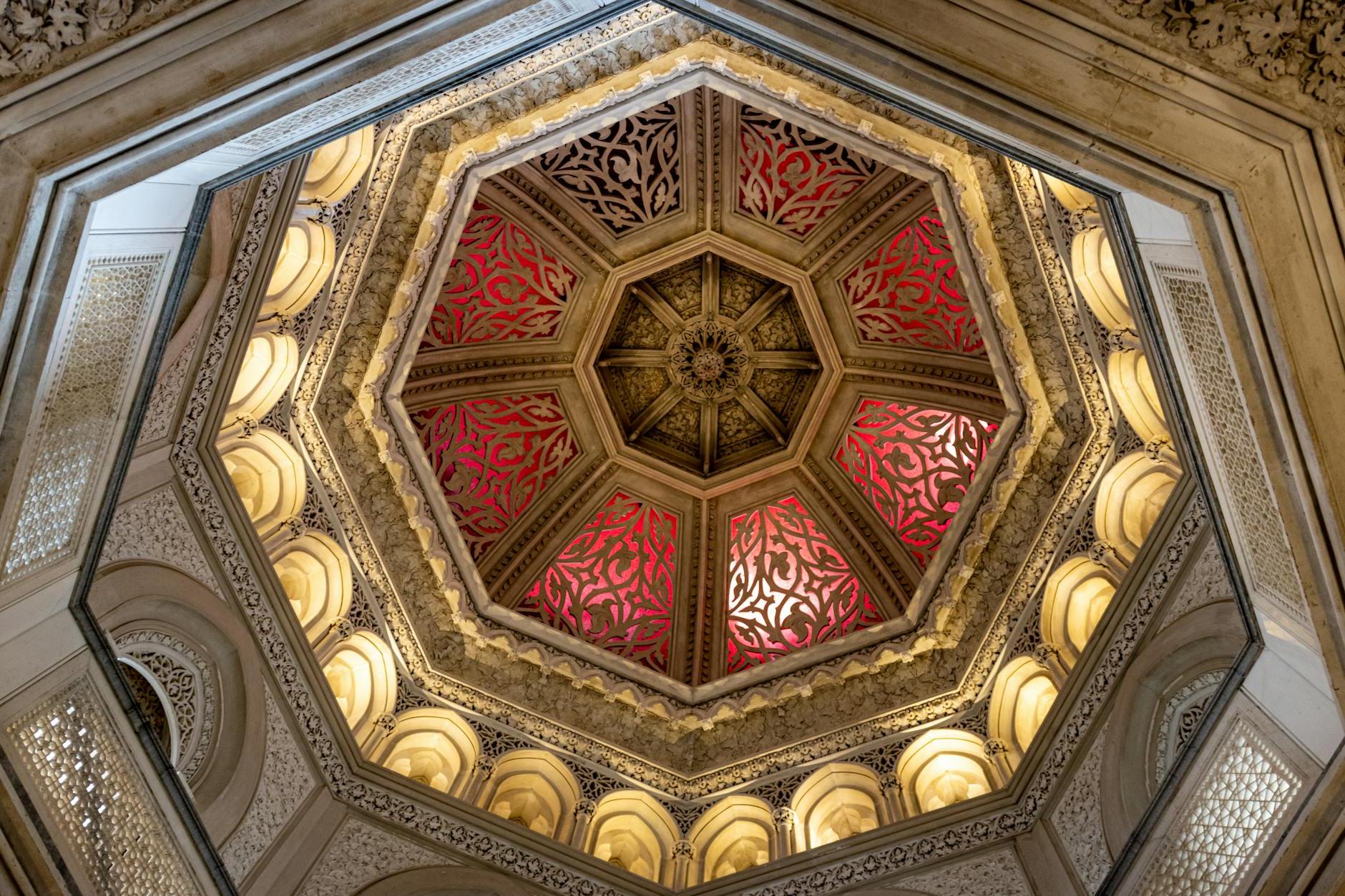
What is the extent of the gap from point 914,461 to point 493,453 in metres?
2.94

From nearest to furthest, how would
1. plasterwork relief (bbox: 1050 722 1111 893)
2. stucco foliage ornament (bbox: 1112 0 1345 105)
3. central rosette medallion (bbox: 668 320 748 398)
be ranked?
1. stucco foliage ornament (bbox: 1112 0 1345 105)
2. plasterwork relief (bbox: 1050 722 1111 893)
3. central rosette medallion (bbox: 668 320 748 398)

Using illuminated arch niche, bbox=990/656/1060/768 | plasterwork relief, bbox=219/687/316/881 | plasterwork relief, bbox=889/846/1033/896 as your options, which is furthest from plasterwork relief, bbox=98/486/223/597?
illuminated arch niche, bbox=990/656/1060/768

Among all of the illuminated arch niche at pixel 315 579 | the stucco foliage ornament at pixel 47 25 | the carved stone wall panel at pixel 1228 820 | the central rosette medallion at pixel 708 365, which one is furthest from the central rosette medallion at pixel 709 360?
the stucco foliage ornament at pixel 47 25

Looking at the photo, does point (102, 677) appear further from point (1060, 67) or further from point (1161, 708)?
point (1161, 708)

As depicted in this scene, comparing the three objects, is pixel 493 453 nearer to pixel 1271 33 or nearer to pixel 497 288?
pixel 497 288

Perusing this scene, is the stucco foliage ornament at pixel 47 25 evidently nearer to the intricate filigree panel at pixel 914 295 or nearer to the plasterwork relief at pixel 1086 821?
the plasterwork relief at pixel 1086 821

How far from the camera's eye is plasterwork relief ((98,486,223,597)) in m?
4.21

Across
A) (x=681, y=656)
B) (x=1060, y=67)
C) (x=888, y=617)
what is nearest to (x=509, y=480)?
(x=681, y=656)

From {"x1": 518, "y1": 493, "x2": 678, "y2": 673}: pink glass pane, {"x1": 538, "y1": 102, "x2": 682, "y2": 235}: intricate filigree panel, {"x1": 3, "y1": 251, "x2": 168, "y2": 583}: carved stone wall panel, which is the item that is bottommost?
{"x1": 3, "y1": 251, "x2": 168, "y2": 583}: carved stone wall panel

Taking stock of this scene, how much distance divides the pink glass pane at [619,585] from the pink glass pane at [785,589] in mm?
466

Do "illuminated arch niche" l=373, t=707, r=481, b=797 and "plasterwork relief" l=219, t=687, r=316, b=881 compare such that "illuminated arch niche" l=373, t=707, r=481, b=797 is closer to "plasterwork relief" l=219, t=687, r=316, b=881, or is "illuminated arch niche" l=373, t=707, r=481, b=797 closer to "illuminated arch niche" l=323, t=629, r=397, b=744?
"illuminated arch niche" l=323, t=629, r=397, b=744

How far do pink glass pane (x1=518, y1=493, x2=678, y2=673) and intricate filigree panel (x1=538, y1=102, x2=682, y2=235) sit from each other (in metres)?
2.10

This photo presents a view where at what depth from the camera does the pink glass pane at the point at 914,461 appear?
23.4ft

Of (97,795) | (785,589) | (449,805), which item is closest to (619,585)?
(785,589)
